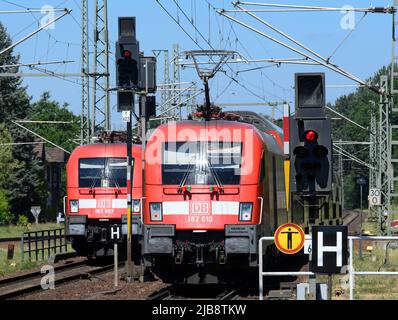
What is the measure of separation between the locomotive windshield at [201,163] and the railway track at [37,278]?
392cm

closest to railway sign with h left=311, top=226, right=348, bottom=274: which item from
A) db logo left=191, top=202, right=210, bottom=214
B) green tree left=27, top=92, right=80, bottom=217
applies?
db logo left=191, top=202, right=210, bottom=214

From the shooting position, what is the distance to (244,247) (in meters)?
17.9

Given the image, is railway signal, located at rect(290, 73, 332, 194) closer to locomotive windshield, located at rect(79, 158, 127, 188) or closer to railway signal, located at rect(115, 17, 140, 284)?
railway signal, located at rect(115, 17, 140, 284)

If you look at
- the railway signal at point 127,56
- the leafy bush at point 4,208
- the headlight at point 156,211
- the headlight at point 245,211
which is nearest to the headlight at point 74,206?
the railway signal at point 127,56

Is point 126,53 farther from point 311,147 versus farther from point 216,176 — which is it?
point 311,147

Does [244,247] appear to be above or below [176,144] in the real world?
below

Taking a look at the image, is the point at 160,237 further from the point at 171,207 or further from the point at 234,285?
the point at 234,285

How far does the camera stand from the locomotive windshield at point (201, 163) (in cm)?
1831

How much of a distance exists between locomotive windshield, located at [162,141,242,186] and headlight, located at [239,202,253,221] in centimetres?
42

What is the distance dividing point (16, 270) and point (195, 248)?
9862mm

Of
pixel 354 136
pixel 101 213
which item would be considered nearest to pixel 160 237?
pixel 101 213

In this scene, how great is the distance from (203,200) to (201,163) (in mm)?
709

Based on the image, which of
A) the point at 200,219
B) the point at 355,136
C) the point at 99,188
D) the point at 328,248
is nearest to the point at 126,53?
the point at 200,219

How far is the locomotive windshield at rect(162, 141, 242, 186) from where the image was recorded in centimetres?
1831
